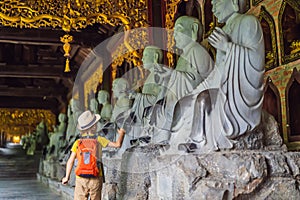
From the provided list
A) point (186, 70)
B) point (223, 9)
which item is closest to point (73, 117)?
point (186, 70)

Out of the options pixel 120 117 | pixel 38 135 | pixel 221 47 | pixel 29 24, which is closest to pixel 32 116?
pixel 38 135

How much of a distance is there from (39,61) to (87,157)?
10569 millimetres

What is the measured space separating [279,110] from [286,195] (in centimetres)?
192

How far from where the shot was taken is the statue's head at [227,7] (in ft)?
10.4

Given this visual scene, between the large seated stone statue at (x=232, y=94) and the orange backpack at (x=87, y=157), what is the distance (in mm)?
866

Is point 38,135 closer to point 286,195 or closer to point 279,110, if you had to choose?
point 279,110

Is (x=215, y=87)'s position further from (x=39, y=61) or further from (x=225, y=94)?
(x=39, y=61)

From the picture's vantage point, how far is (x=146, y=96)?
14.8 feet

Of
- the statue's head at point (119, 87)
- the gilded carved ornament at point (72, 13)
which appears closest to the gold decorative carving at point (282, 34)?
the statue's head at point (119, 87)

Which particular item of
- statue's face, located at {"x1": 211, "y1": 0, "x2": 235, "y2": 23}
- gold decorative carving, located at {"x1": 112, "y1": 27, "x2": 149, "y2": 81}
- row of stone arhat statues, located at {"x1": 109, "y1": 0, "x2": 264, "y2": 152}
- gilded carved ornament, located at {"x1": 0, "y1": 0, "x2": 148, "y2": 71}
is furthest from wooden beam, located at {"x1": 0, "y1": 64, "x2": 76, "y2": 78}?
statue's face, located at {"x1": 211, "y1": 0, "x2": 235, "y2": 23}

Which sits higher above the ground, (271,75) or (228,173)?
(271,75)

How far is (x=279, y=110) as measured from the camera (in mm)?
4535

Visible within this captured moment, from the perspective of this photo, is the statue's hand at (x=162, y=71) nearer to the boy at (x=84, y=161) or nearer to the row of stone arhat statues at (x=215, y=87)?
the row of stone arhat statues at (x=215, y=87)

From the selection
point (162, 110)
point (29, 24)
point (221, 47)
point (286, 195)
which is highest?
point (29, 24)
